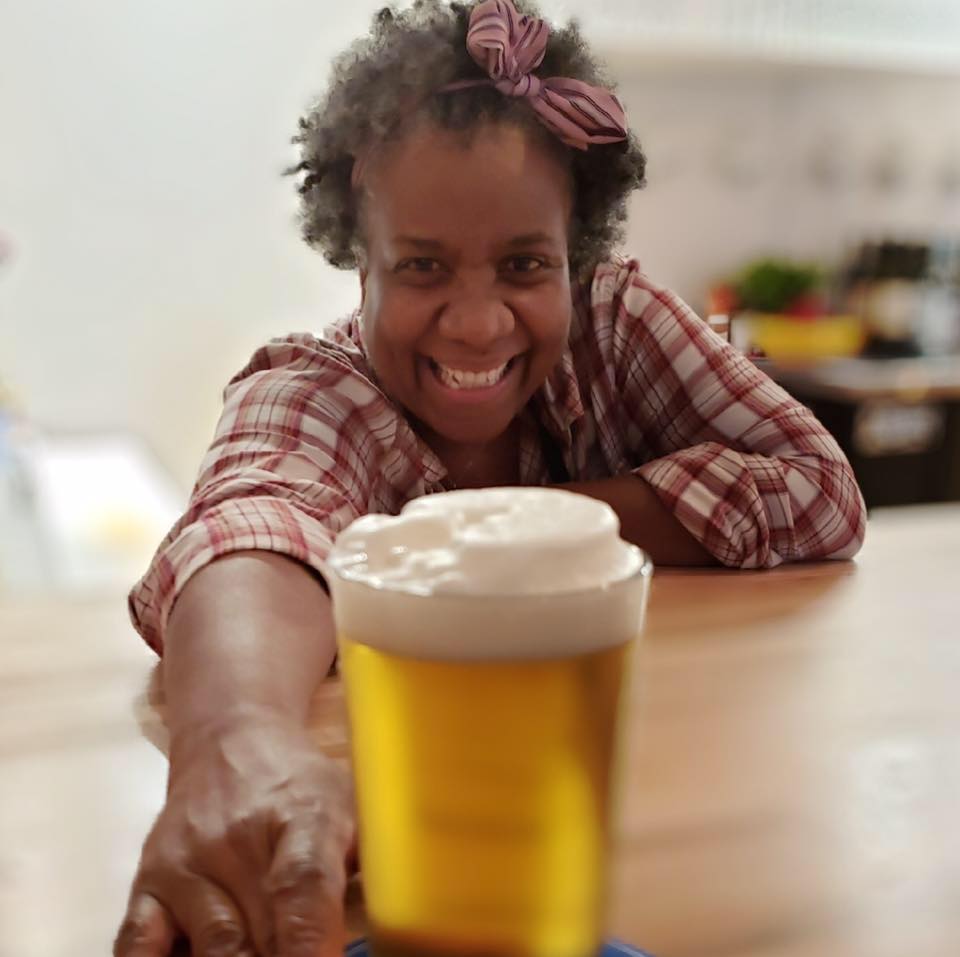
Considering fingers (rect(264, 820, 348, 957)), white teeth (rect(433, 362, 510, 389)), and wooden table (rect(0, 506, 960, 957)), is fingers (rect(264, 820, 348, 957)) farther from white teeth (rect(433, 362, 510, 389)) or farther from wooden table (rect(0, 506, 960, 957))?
white teeth (rect(433, 362, 510, 389))

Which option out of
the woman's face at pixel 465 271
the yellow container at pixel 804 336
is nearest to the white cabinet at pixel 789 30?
the yellow container at pixel 804 336

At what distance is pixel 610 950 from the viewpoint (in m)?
0.41

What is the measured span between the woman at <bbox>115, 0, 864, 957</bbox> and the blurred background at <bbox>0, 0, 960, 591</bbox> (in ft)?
4.75

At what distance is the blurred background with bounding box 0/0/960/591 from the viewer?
8.29 ft

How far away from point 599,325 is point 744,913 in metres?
0.71

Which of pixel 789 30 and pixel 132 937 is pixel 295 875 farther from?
pixel 789 30

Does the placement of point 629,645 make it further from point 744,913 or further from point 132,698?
point 132,698

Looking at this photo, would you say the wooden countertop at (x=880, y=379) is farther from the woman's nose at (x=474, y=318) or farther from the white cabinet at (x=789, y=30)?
the woman's nose at (x=474, y=318)

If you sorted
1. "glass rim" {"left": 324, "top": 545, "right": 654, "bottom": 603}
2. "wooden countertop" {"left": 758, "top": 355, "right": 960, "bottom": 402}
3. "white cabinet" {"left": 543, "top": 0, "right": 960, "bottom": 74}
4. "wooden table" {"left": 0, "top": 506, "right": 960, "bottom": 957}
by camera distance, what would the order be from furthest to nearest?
"wooden countertop" {"left": 758, "top": 355, "right": 960, "bottom": 402} → "white cabinet" {"left": 543, "top": 0, "right": 960, "bottom": 74} → "wooden table" {"left": 0, "top": 506, "right": 960, "bottom": 957} → "glass rim" {"left": 324, "top": 545, "right": 654, "bottom": 603}

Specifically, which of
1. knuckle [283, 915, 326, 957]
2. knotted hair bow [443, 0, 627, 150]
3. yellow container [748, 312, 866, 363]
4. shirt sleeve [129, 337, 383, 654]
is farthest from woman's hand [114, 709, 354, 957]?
yellow container [748, 312, 866, 363]

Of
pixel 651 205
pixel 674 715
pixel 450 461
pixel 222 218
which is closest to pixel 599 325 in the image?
pixel 450 461

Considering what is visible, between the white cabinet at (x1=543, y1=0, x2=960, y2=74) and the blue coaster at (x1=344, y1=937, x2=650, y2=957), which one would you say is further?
the white cabinet at (x1=543, y1=0, x2=960, y2=74)

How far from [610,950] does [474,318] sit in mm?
541

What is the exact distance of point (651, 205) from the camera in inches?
101
